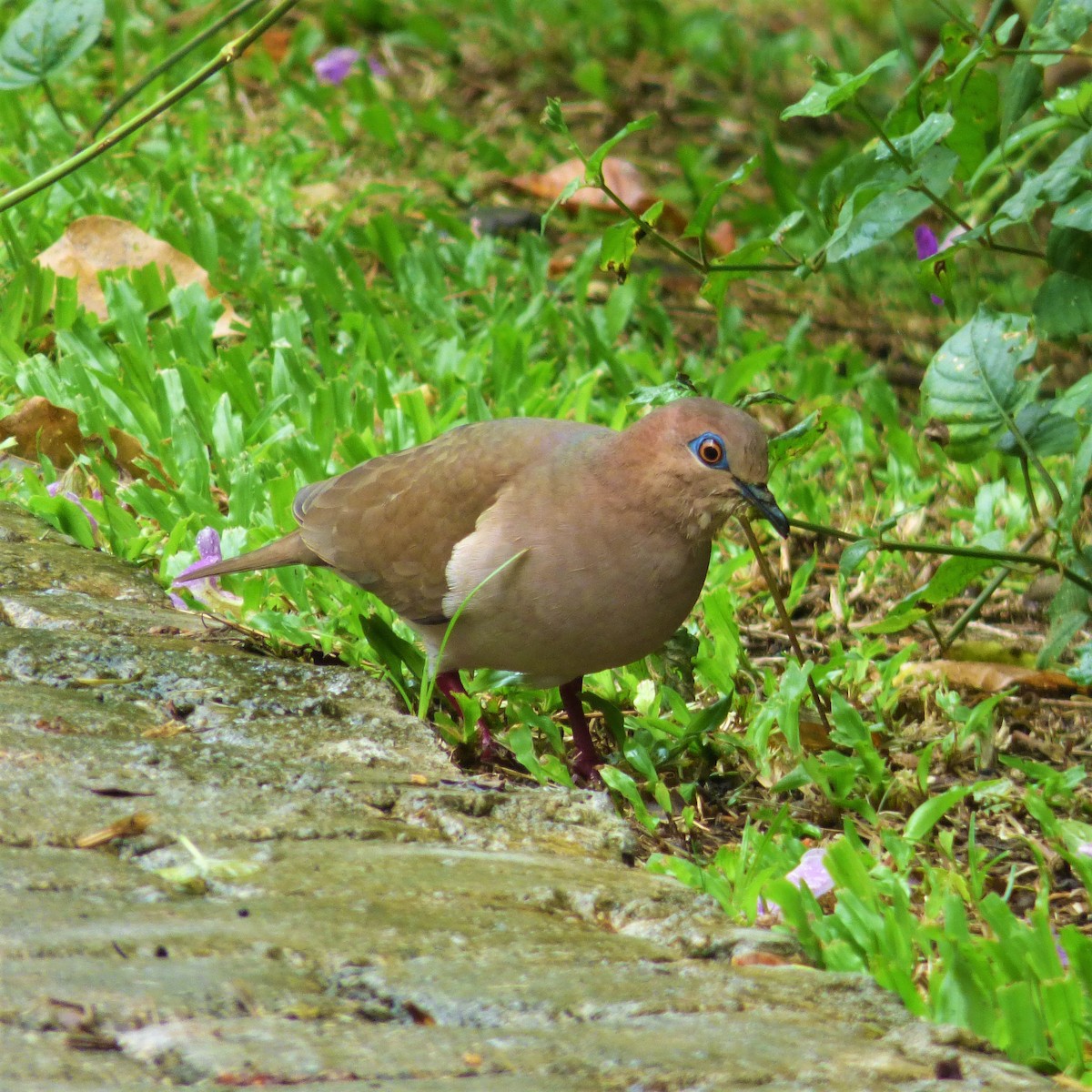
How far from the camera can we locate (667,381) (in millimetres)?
5254

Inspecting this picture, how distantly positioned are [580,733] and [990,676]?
4.14 ft

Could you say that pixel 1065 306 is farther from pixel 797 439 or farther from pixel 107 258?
pixel 107 258

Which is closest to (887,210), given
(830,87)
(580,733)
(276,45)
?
(830,87)

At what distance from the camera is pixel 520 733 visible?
3463 mm

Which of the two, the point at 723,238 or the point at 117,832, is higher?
the point at 117,832

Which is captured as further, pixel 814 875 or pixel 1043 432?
pixel 1043 432

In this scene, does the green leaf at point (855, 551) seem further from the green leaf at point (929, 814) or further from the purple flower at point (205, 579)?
the purple flower at point (205, 579)

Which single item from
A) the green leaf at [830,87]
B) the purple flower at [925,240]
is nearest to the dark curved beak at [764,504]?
the green leaf at [830,87]

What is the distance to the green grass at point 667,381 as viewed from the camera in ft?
10.5

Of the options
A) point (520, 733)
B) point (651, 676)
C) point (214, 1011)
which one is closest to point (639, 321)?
point (651, 676)

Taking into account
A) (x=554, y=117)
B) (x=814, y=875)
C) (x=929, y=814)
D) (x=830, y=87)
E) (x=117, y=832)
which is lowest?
(x=929, y=814)

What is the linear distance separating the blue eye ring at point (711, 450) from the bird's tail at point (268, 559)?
107 centimetres

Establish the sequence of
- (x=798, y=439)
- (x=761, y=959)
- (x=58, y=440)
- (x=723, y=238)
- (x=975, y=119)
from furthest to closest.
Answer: (x=723, y=238), (x=58, y=440), (x=975, y=119), (x=798, y=439), (x=761, y=959)

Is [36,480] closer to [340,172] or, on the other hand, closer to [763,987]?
[763,987]
